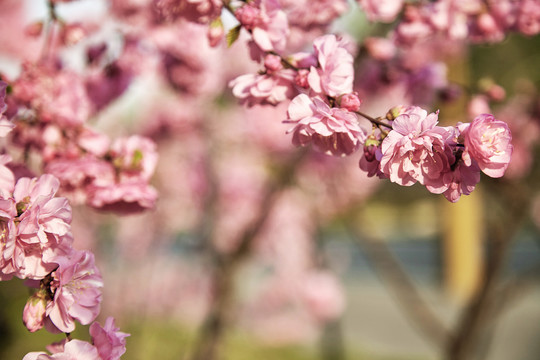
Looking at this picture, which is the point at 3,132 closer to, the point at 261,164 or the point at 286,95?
the point at 286,95

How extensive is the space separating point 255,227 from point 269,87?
177 cm

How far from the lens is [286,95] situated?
3.19 feet

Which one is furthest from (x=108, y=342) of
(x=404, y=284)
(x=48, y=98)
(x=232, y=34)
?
(x=404, y=284)

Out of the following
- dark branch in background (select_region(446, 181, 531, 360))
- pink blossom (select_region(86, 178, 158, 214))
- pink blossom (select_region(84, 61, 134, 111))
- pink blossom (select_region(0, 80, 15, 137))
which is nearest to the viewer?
pink blossom (select_region(0, 80, 15, 137))

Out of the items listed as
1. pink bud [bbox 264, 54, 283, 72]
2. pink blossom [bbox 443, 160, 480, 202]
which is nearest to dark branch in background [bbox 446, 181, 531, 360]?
pink blossom [bbox 443, 160, 480, 202]

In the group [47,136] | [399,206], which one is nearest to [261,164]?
[47,136]

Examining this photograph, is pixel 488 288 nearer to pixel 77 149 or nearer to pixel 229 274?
pixel 229 274

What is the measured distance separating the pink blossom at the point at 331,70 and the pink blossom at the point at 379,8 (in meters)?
0.38

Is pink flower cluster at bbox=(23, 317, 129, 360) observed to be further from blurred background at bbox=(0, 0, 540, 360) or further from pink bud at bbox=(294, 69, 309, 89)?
blurred background at bbox=(0, 0, 540, 360)

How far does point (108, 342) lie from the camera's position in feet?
2.75

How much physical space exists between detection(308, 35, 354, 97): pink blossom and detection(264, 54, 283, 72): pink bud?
7 cm

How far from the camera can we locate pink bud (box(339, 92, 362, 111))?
851 millimetres

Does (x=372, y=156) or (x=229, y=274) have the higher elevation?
(x=372, y=156)

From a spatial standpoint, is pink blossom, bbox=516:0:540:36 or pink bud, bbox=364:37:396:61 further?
pink bud, bbox=364:37:396:61
